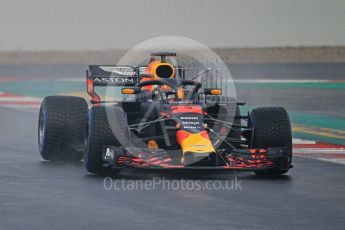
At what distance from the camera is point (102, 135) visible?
1348 cm

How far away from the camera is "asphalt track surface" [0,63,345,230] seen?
10344mm

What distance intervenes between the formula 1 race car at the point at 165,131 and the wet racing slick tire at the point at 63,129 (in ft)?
0.04

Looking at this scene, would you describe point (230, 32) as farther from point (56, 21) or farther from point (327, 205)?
point (327, 205)

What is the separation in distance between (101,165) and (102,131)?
16.2 inches

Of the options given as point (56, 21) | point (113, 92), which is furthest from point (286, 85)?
point (56, 21)

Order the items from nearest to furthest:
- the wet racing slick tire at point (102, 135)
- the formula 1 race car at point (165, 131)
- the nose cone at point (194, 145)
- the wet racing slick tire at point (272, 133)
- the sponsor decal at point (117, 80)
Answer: the nose cone at point (194, 145) < the formula 1 race car at point (165, 131) < the wet racing slick tire at point (102, 135) < the wet racing slick tire at point (272, 133) < the sponsor decal at point (117, 80)

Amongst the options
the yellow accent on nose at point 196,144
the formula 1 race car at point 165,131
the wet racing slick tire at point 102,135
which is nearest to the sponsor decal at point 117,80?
the formula 1 race car at point 165,131

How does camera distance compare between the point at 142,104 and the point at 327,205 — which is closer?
the point at 327,205

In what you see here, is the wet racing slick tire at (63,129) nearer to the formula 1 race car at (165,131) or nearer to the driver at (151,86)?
the formula 1 race car at (165,131)

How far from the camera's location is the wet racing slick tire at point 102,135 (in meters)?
13.5

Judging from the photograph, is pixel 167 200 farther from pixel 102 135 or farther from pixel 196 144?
pixel 102 135

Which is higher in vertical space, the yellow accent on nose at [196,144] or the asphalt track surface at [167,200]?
the yellow accent on nose at [196,144]

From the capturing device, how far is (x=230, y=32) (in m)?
42.6
